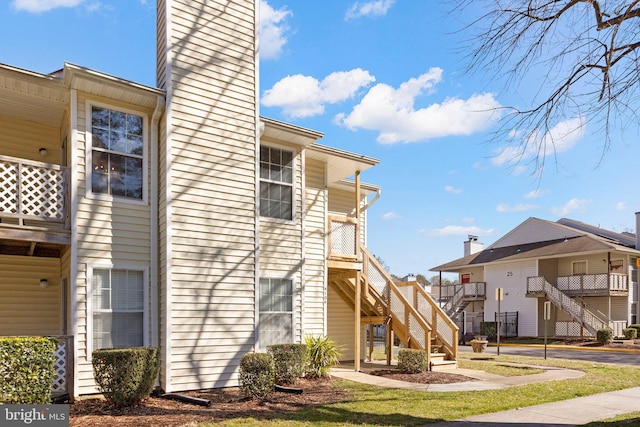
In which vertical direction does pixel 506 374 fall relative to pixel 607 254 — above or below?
below

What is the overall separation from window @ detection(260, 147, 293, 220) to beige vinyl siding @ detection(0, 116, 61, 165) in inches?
177

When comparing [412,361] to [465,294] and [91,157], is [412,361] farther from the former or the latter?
[465,294]

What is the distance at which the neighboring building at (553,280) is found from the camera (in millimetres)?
28656

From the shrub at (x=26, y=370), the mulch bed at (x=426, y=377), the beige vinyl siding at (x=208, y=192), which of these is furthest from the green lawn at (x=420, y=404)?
the beige vinyl siding at (x=208, y=192)

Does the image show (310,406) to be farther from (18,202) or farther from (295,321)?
(18,202)

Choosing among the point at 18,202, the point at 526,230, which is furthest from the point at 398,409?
the point at 526,230

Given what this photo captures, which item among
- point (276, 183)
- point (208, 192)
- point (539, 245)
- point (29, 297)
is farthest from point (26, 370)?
point (539, 245)

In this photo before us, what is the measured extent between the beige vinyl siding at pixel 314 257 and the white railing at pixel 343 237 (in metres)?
0.28

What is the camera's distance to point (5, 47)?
9742mm

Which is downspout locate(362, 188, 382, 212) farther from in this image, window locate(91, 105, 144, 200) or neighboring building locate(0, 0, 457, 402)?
window locate(91, 105, 144, 200)

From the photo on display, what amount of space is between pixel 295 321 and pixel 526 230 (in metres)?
28.5

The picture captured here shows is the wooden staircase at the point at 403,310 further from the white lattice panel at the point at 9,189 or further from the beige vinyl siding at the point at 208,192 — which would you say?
the white lattice panel at the point at 9,189

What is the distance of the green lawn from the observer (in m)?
7.55

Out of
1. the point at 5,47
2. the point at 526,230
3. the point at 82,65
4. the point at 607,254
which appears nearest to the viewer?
the point at 82,65
